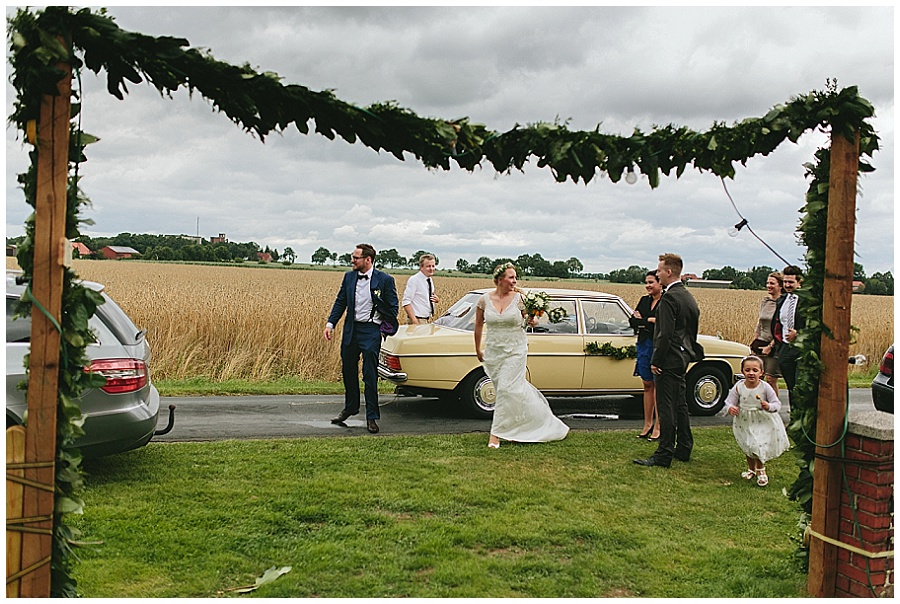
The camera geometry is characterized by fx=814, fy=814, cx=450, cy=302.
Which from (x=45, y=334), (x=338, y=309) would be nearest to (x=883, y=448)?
(x=45, y=334)

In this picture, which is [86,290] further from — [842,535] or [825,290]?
[842,535]

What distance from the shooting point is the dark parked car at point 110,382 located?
6492mm

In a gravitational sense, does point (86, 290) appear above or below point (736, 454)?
above

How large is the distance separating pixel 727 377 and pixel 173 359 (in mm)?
10014

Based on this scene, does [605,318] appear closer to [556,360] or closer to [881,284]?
[556,360]

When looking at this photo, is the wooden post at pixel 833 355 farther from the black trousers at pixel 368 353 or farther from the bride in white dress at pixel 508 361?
the black trousers at pixel 368 353

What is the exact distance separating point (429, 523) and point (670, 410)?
337cm

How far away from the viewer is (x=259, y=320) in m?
16.4

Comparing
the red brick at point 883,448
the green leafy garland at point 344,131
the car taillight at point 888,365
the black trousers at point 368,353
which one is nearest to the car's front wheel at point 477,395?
the black trousers at point 368,353

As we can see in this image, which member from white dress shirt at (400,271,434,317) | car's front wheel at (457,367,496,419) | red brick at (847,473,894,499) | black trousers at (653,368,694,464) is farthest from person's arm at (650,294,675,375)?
white dress shirt at (400,271,434,317)

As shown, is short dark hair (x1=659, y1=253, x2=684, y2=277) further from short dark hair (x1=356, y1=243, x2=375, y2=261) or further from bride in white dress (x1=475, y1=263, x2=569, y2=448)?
short dark hair (x1=356, y1=243, x2=375, y2=261)

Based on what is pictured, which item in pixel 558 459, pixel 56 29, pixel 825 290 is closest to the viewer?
pixel 56 29

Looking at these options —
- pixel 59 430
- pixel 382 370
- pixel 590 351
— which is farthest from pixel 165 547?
pixel 590 351

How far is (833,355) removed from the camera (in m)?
4.70
